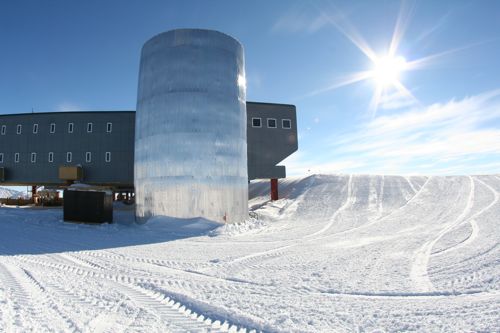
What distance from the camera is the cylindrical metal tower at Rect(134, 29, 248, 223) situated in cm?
1705

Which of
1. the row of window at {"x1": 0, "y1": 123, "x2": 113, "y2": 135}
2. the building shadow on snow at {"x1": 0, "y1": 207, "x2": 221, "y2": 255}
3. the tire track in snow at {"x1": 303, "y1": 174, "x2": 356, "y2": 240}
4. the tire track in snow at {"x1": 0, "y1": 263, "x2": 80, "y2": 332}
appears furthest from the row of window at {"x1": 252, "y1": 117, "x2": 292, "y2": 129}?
the tire track in snow at {"x1": 0, "y1": 263, "x2": 80, "y2": 332}

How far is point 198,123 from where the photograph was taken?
683 inches

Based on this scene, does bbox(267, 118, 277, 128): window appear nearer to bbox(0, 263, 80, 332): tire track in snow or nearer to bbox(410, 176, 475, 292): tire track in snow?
bbox(410, 176, 475, 292): tire track in snow

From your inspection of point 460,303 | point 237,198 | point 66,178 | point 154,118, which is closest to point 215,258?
point 460,303

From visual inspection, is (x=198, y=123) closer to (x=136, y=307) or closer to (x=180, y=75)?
(x=180, y=75)

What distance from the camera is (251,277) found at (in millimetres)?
6887

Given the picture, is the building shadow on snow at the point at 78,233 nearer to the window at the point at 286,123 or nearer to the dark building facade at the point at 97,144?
the dark building facade at the point at 97,144

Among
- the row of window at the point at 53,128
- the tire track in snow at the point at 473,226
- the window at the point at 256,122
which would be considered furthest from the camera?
the row of window at the point at 53,128

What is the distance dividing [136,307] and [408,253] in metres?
7.44

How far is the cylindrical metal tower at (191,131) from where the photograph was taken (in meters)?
17.0

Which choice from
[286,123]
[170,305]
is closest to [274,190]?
[286,123]

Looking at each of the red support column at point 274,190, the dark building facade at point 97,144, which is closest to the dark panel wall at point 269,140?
the dark building facade at point 97,144

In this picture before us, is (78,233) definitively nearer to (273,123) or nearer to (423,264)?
(423,264)

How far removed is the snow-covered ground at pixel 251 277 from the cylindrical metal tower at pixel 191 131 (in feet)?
4.86
